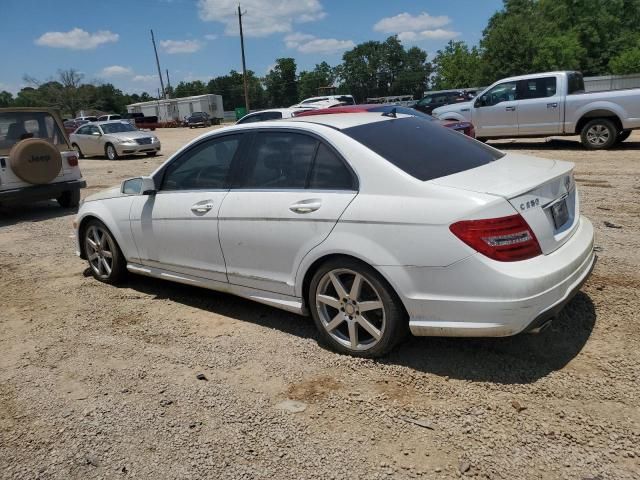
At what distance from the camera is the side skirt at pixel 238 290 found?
3.84 m

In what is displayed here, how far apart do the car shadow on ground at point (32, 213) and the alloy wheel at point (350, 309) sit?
7.95 m

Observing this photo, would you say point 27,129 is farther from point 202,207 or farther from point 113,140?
point 113,140

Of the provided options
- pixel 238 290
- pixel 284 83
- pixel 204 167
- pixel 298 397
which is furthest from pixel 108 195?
pixel 284 83

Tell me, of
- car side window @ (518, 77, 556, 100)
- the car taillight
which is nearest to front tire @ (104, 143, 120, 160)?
car side window @ (518, 77, 556, 100)

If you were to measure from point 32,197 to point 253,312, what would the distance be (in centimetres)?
656

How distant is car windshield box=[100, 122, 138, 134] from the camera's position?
21172 mm

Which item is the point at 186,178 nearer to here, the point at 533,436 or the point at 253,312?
the point at 253,312

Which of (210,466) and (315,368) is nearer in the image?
(210,466)

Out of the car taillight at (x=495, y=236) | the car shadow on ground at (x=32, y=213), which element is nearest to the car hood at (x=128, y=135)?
the car shadow on ground at (x=32, y=213)

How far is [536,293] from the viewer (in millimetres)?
2957

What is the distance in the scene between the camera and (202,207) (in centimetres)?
425

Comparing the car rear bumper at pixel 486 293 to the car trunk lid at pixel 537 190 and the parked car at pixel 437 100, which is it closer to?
the car trunk lid at pixel 537 190

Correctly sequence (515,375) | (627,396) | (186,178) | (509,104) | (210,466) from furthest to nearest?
(509,104), (186,178), (515,375), (627,396), (210,466)

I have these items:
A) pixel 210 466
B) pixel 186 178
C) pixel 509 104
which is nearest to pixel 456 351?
pixel 210 466
